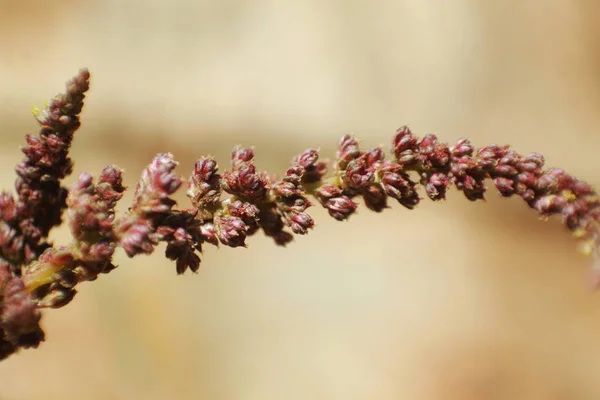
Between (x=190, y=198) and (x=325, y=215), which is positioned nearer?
(x=190, y=198)

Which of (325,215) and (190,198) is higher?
(325,215)

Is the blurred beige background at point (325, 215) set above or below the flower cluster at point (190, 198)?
above

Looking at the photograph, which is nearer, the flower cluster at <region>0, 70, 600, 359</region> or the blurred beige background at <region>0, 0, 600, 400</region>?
the flower cluster at <region>0, 70, 600, 359</region>

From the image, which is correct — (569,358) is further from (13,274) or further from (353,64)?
(13,274)

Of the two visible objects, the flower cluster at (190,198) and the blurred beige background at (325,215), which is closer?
the flower cluster at (190,198)

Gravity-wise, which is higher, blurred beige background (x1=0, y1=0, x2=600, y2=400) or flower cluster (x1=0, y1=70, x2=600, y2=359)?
blurred beige background (x1=0, y1=0, x2=600, y2=400)
